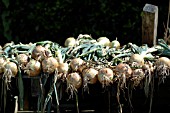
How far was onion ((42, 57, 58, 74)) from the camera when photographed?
9.10 feet

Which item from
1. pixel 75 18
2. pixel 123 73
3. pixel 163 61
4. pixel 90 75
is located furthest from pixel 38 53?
pixel 75 18

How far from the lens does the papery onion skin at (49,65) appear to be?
2.77 m

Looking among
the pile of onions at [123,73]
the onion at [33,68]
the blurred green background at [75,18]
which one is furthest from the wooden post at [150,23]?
the blurred green background at [75,18]

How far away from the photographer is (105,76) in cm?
269

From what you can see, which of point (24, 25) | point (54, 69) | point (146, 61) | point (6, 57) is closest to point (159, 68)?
point (146, 61)

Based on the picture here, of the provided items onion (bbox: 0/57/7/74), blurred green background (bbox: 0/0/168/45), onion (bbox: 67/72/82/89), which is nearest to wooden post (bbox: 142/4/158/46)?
onion (bbox: 67/72/82/89)

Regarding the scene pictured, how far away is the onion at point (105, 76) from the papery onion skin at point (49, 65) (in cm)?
26

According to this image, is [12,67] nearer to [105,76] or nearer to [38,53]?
[38,53]

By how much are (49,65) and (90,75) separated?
0.25 metres

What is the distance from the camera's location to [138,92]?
289 centimetres

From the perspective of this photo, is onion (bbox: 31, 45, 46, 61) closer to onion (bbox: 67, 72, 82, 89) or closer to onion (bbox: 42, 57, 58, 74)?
onion (bbox: 42, 57, 58, 74)

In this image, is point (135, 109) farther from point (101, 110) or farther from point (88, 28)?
point (88, 28)

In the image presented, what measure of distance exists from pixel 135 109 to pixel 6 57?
0.85 meters

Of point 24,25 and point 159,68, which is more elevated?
point 24,25
